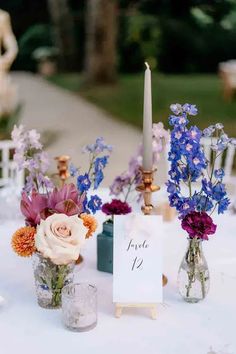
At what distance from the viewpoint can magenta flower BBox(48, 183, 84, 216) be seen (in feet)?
4.88

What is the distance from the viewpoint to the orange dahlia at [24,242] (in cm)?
147

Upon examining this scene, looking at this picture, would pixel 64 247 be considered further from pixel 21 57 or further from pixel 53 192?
pixel 21 57

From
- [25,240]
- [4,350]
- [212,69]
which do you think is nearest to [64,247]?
[25,240]

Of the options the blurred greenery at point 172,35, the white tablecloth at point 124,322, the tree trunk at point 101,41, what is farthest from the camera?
the blurred greenery at point 172,35

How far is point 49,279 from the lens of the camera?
1.51 meters

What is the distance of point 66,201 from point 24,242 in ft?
0.41

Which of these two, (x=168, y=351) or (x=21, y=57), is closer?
(x=168, y=351)

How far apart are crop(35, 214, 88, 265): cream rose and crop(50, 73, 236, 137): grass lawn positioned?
Answer: 5954 mm

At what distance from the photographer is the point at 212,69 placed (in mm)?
12680

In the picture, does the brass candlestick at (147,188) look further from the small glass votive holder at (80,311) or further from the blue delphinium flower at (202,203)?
the small glass votive holder at (80,311)

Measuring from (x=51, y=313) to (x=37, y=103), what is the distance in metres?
7.98

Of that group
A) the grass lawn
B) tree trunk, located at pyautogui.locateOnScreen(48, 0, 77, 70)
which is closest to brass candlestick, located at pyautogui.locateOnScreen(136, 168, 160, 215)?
the grass lawn

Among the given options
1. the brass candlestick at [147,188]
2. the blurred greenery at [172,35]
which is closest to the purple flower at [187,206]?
the brass candlestick at [147,188]

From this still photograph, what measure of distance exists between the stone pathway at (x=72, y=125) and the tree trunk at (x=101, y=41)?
0.56 meters
